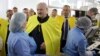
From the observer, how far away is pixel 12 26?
109 inches

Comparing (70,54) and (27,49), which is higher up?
(27,49)

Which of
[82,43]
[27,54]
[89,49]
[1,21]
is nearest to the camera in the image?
[27,54]

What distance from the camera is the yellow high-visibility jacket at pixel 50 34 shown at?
377cm

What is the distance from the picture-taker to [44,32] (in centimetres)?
378

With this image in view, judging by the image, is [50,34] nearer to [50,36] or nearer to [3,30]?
[50,36]

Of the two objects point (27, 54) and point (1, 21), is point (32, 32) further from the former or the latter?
point (27, 54)

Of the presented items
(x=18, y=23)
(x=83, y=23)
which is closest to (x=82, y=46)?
(x=83, y=23)

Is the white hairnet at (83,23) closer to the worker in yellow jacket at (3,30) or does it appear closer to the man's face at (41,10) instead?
the man's face at (41,10)

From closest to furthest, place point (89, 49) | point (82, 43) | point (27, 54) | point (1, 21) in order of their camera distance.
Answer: point (27, 54) → point (82, 43) → point (89, 49) → point (1, 21)

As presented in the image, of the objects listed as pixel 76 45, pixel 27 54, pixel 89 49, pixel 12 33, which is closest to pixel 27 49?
pixel 27 54

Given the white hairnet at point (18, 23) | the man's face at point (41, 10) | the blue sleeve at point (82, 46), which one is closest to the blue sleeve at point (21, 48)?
the white hairnet at point (18, 23)

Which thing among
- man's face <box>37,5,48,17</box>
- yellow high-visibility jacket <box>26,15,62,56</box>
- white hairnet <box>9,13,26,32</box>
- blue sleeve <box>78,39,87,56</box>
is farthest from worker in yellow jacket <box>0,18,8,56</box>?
blue sleeve <box>78,39,87,56</box>

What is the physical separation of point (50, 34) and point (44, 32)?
114mm

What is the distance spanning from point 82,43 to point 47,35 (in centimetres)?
67
